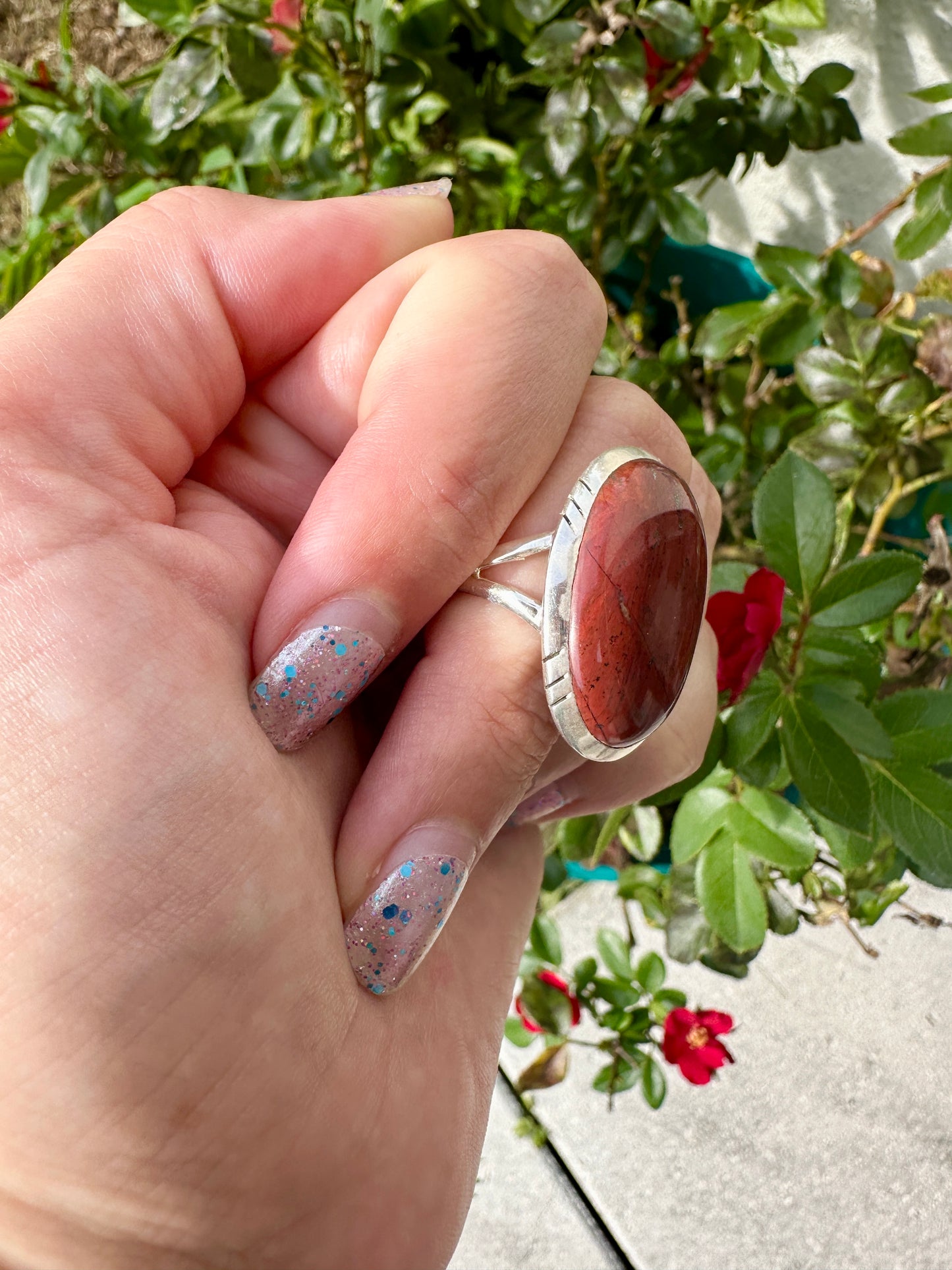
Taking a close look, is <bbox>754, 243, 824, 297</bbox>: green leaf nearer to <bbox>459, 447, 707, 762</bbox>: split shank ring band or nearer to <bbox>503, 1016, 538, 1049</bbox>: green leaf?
<bbox>459, 447, 707, 762</bbox>: split shank ring band

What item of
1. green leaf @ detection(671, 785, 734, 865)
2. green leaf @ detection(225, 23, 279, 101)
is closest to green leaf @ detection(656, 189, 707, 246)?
green leaf @ detection(225, 23, 279, 101)

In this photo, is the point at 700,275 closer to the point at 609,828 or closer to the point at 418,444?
the point at 609,828

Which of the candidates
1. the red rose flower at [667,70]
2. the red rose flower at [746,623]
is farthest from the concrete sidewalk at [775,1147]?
the red rose flower at [667,70]

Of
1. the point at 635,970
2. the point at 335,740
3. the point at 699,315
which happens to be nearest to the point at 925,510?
the point at 699,315

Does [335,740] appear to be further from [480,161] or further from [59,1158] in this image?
[480,161]

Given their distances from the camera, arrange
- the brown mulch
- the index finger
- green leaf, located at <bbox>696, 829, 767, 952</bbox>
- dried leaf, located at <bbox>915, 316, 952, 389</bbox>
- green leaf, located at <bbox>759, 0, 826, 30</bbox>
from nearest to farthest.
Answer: the index finger, green leaf, located at <bbox>696, 829, 767, 952</bbox>, green leaf, located at <bbox>759, 0, 826, 30</bbox>, dried leaf, located at <bbox>915, 316, 952, 389</bbox>, the brown mulch

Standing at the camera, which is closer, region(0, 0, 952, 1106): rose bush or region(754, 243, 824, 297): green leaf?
region(0, 0, 952, 1106): rose bush
